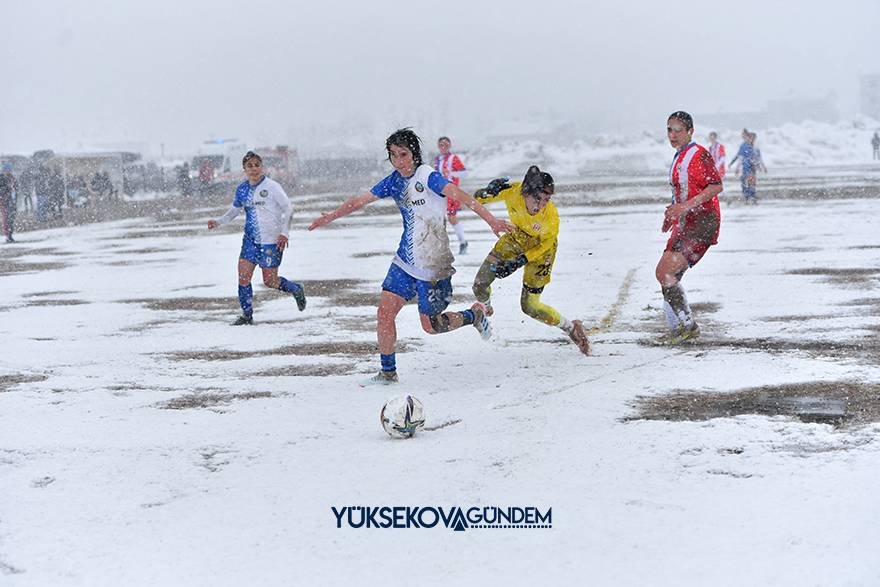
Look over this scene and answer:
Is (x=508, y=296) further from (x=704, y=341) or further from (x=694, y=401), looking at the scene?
(x=694, y=401)

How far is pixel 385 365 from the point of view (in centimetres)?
801

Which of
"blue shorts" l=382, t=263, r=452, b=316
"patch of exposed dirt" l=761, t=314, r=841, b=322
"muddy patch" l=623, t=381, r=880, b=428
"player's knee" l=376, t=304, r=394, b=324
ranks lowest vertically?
"patch of exposed dirt" l=761, t=314, r=841, b=322

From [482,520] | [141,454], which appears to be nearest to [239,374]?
[141,454]

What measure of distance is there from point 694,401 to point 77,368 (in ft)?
16.1

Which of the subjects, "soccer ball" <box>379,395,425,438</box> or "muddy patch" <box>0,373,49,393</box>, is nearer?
"soccer ball" <box>379,395,425,438</box>

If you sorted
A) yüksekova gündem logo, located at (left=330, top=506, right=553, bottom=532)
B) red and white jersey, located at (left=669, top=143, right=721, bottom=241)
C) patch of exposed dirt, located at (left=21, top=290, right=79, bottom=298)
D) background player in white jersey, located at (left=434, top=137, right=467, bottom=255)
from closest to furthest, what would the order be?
1. yüksekova gündem logo, located at (left=330, top=506, right=553, bottom=532)
2. red and white jersey, located at (left=669, top=143, right=721, bottom=241)
3. patch of exposed dirt, located at (left=21, top=290, right=79, bottom=298)
4. background player in white jersey, located at (left=434, top=137, right=467, bottom=255)

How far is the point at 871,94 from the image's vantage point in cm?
16738

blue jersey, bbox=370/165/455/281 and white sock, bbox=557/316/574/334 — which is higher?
blue jersey, bbox=370/165/455/281

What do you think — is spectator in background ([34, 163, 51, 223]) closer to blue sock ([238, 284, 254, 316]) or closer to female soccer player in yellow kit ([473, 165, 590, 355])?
blue sock ([238, 284, 254, 316])

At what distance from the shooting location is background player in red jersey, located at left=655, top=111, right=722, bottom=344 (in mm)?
9227

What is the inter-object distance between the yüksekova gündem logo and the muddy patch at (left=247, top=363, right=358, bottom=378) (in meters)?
3.50

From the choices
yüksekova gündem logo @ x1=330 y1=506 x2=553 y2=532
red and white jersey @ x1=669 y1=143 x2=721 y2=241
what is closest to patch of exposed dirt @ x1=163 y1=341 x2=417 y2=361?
red and white jersey @ x1=669 y1=143 x2=721 y2=241

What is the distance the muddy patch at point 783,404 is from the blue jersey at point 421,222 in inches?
71.4

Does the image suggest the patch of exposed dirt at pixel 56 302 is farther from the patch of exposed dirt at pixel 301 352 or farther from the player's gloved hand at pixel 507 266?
the player's gloved hand at pixel 507 266
